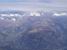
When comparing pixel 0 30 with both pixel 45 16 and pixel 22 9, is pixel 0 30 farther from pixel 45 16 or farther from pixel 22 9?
pixel 45 16

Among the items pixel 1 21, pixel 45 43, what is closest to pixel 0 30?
pixel 1 21

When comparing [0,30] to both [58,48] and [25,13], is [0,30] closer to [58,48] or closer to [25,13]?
[25,13]

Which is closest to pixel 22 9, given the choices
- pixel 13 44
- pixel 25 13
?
pixel 25 13

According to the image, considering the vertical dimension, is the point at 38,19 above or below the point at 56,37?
above

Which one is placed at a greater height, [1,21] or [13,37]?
[1,21]

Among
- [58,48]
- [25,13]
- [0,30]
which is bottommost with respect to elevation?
[58,48]
